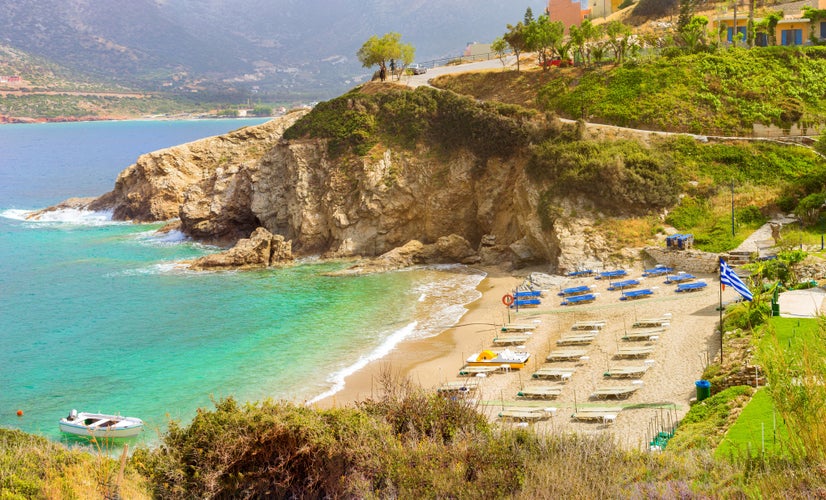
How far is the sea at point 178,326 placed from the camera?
101 feet

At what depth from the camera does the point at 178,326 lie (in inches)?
1571

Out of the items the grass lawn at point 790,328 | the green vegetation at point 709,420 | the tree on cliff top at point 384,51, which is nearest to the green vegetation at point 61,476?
the green vegetation at point 709,420

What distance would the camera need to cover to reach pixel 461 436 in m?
17.3

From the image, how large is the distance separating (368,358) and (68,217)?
58.6 m

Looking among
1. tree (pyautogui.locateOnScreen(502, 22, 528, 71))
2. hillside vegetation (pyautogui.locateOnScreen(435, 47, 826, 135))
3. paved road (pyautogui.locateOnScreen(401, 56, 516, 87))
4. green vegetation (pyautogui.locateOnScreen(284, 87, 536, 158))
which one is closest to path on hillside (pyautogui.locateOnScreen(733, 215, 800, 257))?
hillside vegetation (pyautogui.locateOnScreen(435, 47, 826, 135))

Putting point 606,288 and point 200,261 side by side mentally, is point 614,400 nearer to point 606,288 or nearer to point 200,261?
point 606,288

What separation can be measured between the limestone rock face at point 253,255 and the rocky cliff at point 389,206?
61 centimetres

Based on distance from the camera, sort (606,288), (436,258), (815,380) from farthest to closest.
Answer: (436,258) < (606,288) < (815,380)

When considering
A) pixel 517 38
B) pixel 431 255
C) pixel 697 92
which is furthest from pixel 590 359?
pixel 517 38

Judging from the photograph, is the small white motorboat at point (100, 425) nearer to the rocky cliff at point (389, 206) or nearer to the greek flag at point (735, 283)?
the greek flag at point (735, 283)

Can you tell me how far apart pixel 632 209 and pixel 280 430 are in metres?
33.7

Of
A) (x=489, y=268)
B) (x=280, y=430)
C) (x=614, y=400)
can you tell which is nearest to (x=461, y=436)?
(x=280, y=430)

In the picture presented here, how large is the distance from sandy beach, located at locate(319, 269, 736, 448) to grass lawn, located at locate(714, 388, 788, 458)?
9.28ft

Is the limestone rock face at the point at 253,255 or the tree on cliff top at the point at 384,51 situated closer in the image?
the limestone rock face at the point at 253,255
